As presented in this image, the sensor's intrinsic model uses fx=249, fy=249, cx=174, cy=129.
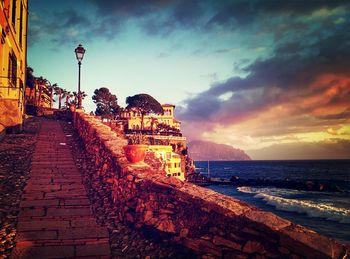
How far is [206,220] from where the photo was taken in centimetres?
365

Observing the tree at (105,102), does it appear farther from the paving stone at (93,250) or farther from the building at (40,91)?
the paving stone at (93,250)

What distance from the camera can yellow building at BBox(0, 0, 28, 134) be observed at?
11.5 m

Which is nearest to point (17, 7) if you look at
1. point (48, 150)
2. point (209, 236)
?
point (48, 150)

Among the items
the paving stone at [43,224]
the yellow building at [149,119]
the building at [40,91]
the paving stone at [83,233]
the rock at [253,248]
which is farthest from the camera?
the yellow building at [149,119]

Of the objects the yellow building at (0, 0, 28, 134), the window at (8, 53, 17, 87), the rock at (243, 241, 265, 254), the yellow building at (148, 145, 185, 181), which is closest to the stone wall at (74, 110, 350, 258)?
the rock at (243, 241, 265, 254)

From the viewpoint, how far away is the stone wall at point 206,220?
290 centimetres

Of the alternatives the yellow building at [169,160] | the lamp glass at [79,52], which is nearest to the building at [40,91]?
the yellow building at [169,160]

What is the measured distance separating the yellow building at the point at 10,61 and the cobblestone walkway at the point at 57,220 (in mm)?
5364

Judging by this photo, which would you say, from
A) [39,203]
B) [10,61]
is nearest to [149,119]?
[10,61]

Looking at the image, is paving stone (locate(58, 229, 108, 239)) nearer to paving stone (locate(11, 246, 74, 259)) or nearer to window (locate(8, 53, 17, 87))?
paving stone (locate(11, 246, 74, 259))

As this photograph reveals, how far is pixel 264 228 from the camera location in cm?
307

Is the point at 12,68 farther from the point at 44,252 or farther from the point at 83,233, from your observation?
the point at 44,252

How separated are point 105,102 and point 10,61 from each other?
56.5 metres

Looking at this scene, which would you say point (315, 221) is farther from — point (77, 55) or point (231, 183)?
point (231, 183)
